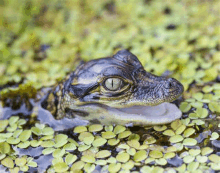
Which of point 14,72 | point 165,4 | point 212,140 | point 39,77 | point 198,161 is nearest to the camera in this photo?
point 198,161

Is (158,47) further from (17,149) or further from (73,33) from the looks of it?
(17,149)

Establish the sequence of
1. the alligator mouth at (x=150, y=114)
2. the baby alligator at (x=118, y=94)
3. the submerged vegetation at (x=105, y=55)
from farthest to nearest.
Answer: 1. the alligator mouth at (x=150, y=114)
2. the baby alligator at (x=118, y=94)
3. the submerged vegetation at (x=105, y=55)

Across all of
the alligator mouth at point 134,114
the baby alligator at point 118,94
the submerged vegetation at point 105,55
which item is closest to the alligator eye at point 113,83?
the baby alligator at point 118,94

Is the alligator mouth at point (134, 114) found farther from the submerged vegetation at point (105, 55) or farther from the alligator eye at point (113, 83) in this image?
the alligator eye at point (113, 83)

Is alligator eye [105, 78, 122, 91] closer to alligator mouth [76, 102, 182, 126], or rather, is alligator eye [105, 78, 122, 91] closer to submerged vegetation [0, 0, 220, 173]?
alligator mouth [76, 102, 182, 126]

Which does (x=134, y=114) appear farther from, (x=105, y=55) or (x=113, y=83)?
(x=105, y=55)

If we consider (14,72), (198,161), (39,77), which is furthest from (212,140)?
(14,72)
